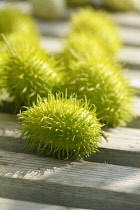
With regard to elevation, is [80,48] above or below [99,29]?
below

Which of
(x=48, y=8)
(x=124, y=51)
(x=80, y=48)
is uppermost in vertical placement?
(x=48, y=8)

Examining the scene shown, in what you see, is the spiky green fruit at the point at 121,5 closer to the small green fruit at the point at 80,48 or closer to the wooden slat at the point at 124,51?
the wooden slat at the point at 124,51

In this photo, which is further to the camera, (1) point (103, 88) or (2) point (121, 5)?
(2) point (121, 5)

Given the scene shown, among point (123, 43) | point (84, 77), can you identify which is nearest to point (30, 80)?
point (84, 77)

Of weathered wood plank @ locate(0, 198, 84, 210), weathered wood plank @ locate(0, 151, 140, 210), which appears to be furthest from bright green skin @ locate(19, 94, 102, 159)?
weathered wood plank @ locate(0, 198, 84, 210)

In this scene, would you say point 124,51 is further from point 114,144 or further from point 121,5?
point 114,144

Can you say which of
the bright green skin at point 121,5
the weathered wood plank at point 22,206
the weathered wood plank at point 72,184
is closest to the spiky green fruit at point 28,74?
the weathered wood plank at point 72,184

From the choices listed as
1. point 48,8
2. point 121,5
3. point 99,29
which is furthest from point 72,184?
point 121,5

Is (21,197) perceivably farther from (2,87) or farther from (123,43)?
(123,43)
